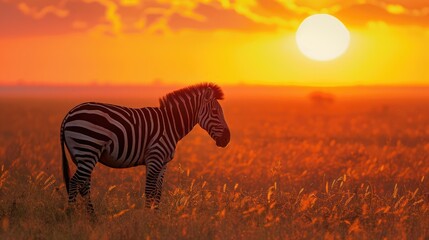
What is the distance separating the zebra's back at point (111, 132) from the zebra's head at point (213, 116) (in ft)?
2.52

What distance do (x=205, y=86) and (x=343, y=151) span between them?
1308 cm

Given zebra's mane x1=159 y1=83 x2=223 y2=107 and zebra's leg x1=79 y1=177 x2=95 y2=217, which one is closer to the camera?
zebra's leg x1=79 y1=177 x2=95 y2=217

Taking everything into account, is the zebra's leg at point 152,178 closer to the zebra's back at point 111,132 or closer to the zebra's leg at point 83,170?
the zebra's back at point 111,132

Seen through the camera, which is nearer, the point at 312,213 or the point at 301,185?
the point at 312,213

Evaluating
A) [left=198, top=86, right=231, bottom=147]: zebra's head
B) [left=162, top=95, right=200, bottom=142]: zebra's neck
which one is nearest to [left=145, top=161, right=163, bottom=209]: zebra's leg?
[left=162, top=95, right=200, bottom=142]: zebra's neck

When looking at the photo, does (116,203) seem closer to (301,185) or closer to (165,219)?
(165,219)

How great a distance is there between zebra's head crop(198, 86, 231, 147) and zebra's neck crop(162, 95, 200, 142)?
13cm

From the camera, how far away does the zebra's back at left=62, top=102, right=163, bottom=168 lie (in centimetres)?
947

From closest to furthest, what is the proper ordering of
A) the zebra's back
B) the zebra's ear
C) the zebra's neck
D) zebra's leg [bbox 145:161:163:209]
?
the zebra's back < zebra's leg [bbox 145:161:163:209] < the zebra's neck < the zebra's ear

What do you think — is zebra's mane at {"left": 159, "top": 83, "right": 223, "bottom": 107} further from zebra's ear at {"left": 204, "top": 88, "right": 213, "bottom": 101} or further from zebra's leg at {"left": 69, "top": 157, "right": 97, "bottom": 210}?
zebra's leg at {"left": 69, "top": 157, "right": 97, "bottom": 210}

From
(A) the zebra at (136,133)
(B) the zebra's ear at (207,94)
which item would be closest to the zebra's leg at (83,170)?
(A) the zebra at (136,133)

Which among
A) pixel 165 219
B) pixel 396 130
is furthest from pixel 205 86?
pixel 396 130

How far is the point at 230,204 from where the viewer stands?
10.0 metres

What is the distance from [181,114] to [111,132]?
1396 mm
